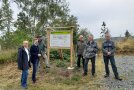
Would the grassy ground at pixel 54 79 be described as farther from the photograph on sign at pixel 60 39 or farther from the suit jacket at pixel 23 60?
the photograph on sign at pixel 60 39

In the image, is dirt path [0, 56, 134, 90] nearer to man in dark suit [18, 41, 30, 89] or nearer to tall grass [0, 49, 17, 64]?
man in dark suit [18, 41, 30, 89]

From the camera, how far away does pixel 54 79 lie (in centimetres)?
1608

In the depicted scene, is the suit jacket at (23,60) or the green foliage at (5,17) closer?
the suit jacket at (23,60)

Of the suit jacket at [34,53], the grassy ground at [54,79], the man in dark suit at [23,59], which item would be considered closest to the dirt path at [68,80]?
the grassy ground at [54,79]

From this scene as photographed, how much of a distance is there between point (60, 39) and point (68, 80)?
8.14 ft

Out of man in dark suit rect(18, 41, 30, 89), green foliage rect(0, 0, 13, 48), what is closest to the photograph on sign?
man in dark suit rect(18, 41, 30, 89)

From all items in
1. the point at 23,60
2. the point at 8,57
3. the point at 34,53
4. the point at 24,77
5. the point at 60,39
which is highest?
the point at 60,39

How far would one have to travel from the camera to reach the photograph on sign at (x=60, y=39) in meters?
17.1

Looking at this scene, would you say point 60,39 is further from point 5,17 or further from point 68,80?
point 5,17

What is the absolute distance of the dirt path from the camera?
14.5m

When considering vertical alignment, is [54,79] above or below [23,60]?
below

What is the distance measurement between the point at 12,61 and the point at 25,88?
6049 millimetres

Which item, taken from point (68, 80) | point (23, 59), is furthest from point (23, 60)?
point (68, 80)

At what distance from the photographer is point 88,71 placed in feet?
56.6
